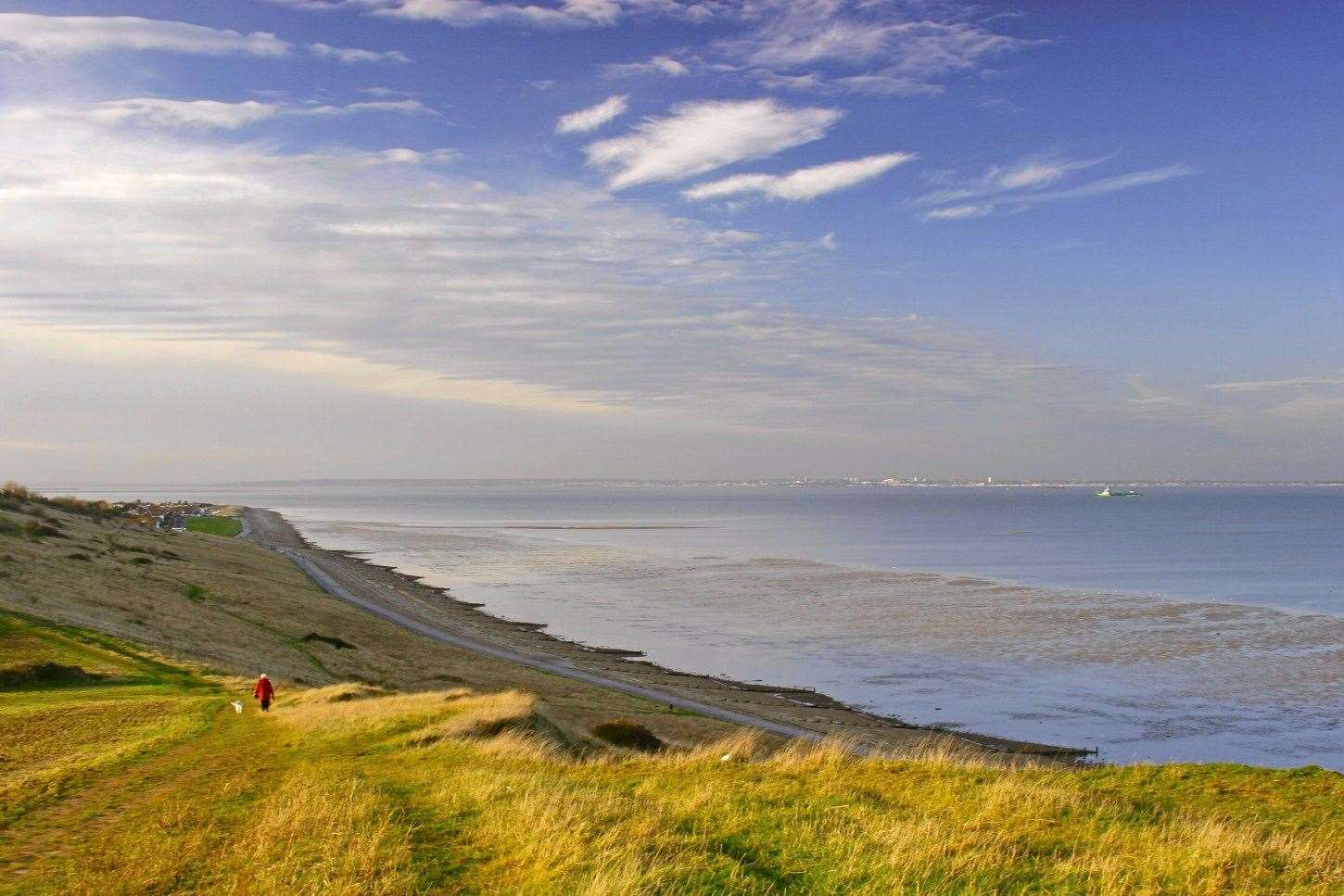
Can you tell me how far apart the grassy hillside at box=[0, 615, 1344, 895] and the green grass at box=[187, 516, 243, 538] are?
116339 mm

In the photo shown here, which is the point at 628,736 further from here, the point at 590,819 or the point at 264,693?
the point at 590,819

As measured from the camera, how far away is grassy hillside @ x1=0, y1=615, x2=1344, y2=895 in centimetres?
1005

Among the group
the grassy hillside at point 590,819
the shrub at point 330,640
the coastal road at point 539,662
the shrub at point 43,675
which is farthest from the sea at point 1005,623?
the shrub at point 43,675

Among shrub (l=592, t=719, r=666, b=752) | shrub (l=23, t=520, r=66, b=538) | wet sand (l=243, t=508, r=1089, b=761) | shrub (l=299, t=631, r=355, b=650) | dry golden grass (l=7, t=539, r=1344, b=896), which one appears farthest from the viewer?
shrub (l=23, t=520, r=66, b=538)

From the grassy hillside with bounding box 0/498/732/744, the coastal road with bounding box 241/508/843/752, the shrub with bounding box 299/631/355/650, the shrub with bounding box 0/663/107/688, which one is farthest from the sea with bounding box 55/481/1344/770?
the shrub with bounding box 0/663/107/688

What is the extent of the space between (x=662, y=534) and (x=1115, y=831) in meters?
156

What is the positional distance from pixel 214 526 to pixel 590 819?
142786 mm

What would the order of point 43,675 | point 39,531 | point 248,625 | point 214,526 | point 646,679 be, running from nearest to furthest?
point 43,675
point 646,679
point 248,625
point 39,531
point 214,526

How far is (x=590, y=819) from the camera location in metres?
11.5

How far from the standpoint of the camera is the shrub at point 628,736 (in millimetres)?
27609

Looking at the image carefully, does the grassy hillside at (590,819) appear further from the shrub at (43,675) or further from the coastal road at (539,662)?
the coastal road at (539,662)

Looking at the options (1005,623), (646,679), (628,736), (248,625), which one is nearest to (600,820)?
(628,736)

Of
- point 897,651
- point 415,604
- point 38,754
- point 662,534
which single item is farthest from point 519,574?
point 38,754

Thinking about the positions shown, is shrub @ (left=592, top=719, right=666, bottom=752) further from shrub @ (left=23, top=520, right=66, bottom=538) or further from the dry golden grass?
shrub @ (left=23, top=520, right=66, bottom=538)
